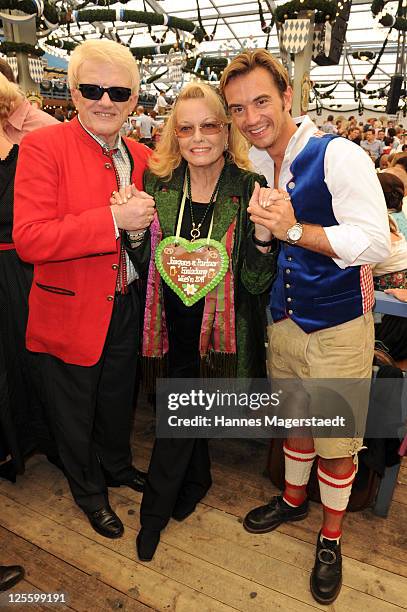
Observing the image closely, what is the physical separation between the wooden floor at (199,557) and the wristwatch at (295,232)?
1417mm

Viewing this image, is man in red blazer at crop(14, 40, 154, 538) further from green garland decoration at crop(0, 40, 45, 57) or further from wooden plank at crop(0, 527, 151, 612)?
green garland decoration at crop(0, 40, 45, 57)

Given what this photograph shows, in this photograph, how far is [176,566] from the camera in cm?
190

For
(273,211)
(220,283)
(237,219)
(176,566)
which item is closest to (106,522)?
(176,566)

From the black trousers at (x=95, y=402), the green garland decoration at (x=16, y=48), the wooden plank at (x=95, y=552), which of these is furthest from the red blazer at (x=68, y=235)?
the green garland decoration at (x=16, y=48)

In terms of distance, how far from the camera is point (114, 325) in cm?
185

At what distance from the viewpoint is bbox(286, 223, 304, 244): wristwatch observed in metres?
1.42

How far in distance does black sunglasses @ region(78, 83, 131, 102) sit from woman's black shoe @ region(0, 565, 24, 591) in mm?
1862

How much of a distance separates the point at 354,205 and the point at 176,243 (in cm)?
64

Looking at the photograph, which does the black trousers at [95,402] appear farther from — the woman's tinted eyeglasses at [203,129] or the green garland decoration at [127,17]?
the green garland decoration at [127,17]

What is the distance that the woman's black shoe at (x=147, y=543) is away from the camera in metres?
1.92

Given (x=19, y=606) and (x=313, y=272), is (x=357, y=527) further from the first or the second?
(x=19, y=606)

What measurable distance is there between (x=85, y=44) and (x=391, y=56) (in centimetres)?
2838

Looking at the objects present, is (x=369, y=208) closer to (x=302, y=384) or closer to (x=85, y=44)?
(x=302, y=384)
